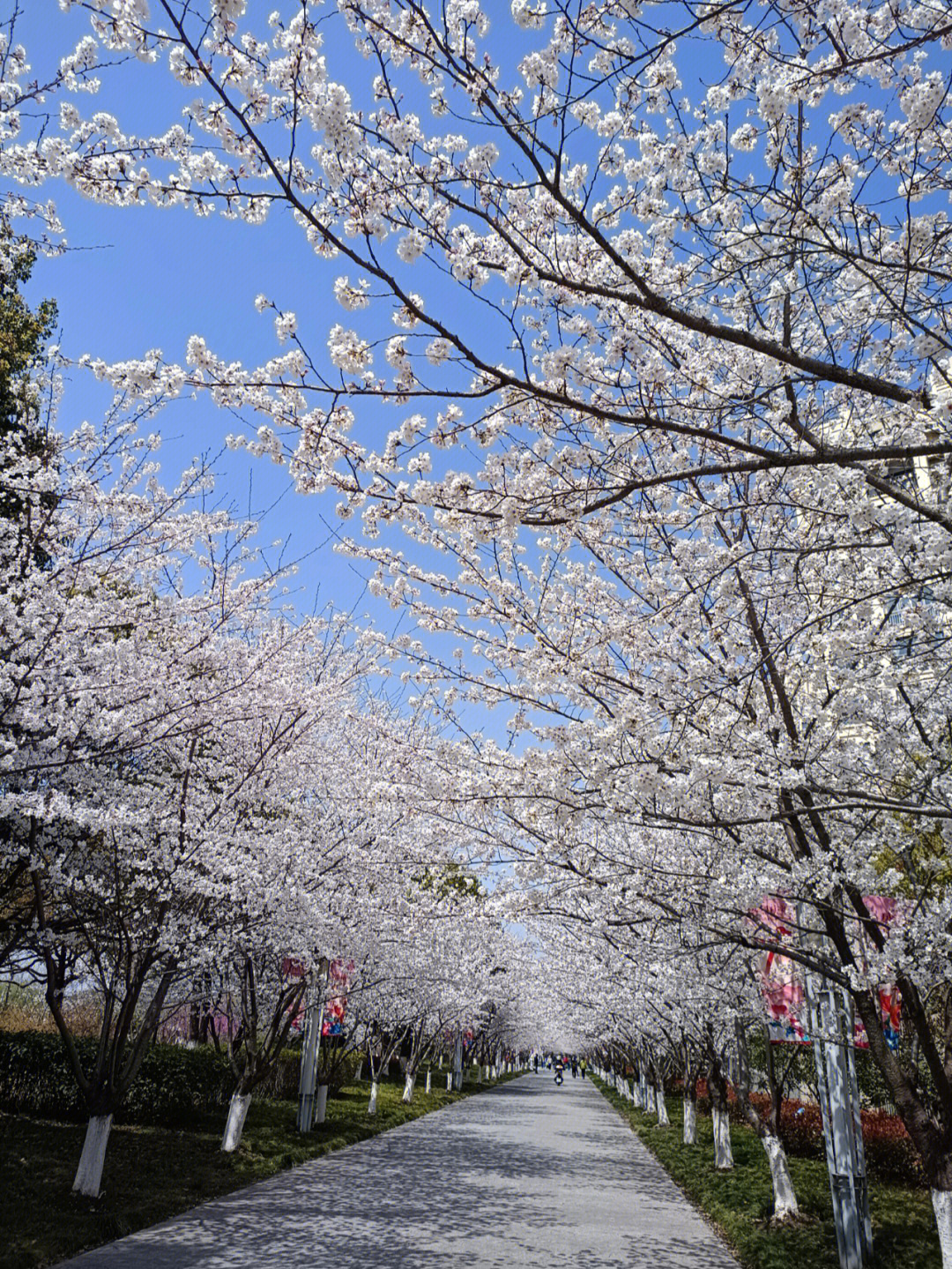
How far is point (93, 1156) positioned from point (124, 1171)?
2122 millimetres

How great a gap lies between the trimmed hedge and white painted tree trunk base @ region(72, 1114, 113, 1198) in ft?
17.9

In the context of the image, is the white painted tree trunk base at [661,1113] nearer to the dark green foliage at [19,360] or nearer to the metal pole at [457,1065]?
the metal pole at [457,1065]

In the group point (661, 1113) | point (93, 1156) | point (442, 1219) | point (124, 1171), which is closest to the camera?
point (93, 1156)

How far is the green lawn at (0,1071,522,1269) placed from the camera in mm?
7156

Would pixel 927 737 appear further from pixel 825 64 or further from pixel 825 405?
pixel 825 64

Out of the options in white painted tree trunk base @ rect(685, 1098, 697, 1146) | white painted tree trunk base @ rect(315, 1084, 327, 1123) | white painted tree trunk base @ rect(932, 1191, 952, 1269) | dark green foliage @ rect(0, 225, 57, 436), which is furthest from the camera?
white painted tree trunk base @ rect(685, 1098, 697, 1146)

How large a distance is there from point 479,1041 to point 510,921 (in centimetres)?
4860

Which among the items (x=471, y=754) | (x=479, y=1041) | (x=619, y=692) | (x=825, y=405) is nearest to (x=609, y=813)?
(x=619, y=692)

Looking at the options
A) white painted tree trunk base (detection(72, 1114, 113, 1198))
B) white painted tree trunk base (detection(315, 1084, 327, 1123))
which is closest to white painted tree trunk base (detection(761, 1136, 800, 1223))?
white painted tree trunk base (detection(72, 1114, 113, 1198))

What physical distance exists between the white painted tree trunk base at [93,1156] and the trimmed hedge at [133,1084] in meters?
5.45

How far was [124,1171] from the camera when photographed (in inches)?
401

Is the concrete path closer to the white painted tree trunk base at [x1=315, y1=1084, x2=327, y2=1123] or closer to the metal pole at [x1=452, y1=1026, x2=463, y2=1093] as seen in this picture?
the white painted tree trunk base at [x1=315, y1=1084, x2=327, y2=1123]

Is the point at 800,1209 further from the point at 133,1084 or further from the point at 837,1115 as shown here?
the point at 133,1084

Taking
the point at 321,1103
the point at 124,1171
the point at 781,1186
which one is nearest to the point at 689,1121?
the point at 321,1103
